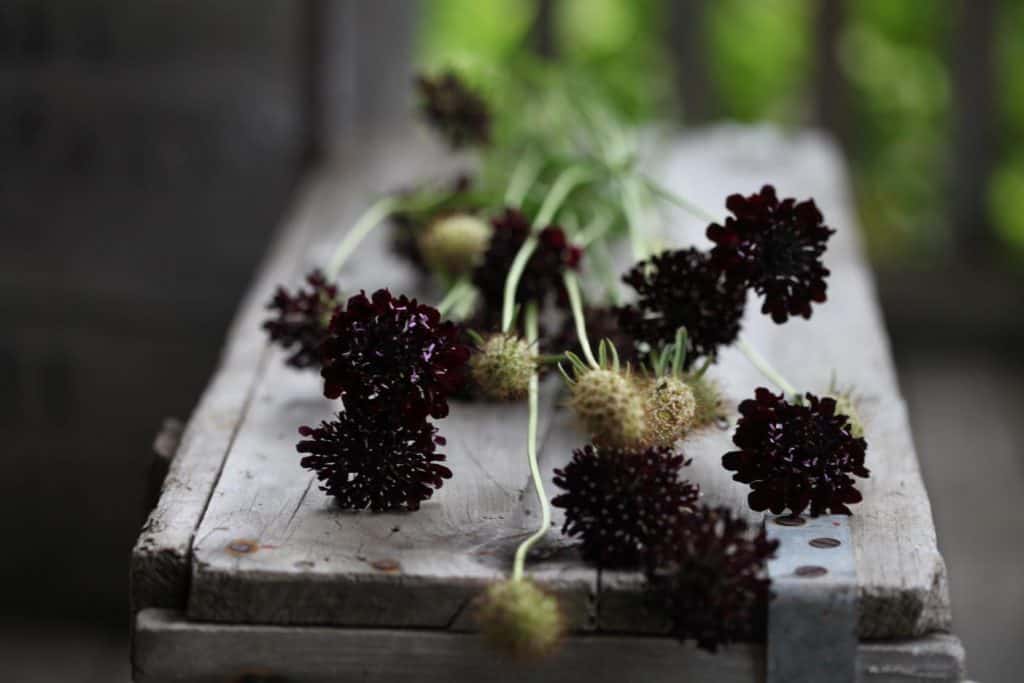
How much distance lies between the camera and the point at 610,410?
118 centimetres

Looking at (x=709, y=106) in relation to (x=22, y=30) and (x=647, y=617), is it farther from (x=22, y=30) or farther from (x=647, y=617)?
(x=647, y=617)

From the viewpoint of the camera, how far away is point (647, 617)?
46.6 inches

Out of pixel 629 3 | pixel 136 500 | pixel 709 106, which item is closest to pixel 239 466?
pixel 136 500

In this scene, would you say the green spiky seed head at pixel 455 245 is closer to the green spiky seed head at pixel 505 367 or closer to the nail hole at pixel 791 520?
the green spiky seed head at pixel 505 367

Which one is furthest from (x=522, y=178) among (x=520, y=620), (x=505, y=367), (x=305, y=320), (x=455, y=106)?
(x=520, y=620)

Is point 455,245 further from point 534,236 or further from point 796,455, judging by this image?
point 796,455

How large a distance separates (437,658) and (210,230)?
6.45ft

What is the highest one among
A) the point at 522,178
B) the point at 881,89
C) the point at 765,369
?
the point at 881,89

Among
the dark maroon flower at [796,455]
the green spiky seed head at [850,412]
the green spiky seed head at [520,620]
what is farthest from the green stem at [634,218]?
the green spiky seed head at [520,620]

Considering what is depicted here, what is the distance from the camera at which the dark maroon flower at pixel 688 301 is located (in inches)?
58.6

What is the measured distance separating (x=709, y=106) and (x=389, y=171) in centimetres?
123

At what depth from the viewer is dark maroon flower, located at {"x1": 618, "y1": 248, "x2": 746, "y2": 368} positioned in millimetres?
1489

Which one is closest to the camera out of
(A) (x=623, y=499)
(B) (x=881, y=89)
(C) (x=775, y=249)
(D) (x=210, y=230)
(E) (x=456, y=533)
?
(A) (x=623, y=499)

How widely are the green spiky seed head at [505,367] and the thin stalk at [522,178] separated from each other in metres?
0.58
